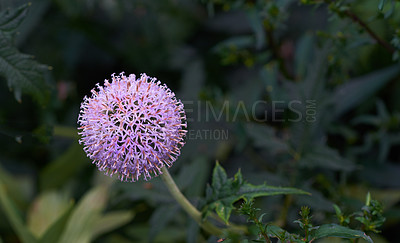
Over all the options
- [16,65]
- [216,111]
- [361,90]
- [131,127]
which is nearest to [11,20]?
[16,65]

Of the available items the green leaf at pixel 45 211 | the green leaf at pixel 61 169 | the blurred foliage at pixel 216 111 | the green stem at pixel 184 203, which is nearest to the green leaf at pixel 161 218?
the blurred foliage at pixel 216 111

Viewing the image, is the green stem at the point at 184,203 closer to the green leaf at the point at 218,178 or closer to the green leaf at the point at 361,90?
the green leaf at the point at 218,178

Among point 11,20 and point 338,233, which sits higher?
point 11,20

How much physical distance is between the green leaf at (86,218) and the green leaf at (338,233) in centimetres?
125

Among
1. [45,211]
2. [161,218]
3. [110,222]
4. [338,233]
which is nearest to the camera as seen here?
[338,233]

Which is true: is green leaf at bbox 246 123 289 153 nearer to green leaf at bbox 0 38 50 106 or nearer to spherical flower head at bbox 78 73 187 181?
spherical flower head at bbox 78 73 187 181

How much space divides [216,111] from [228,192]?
0.93m

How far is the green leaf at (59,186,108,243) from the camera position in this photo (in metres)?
1.97

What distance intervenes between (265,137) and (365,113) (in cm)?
75

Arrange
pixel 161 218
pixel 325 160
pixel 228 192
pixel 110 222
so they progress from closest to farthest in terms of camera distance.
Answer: pixel 228 192
pixel 161 218
pixel 325 160
pixel 110 222

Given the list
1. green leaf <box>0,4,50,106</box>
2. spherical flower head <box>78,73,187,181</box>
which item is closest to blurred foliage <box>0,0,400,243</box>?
green leaf <box>0,4,50,106</box>

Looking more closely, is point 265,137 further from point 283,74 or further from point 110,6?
point 110,6

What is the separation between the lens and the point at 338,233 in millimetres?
1053

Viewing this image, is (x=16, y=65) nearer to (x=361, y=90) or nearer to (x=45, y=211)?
(x=45, y=211)
